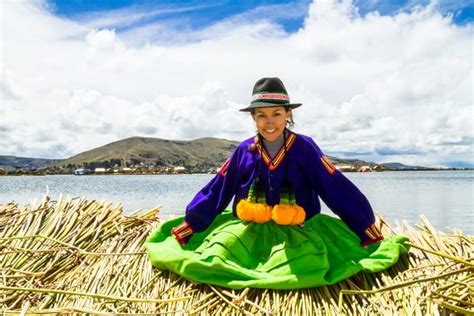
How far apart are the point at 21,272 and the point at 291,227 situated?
4.92 ft

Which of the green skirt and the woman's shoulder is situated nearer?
the green skirt

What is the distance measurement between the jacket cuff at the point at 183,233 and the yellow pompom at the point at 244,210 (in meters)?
0.33

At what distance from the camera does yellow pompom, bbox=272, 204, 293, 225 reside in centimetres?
288

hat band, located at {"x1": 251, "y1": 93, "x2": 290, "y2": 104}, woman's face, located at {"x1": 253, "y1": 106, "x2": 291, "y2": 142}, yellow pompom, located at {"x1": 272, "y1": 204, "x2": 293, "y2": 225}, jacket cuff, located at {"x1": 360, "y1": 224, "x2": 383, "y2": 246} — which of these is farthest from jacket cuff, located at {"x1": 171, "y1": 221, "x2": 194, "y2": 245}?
jacket cuff, located at {"x1": 360, "y1": 224, "x2": 383, "y2": 246}

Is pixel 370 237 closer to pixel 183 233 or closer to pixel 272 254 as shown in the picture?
pixel 272 254

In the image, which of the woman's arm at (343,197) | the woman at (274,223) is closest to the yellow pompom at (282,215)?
the woman at (274,223)

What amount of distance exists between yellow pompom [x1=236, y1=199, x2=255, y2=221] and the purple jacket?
0.16 meters

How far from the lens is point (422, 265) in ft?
8.84

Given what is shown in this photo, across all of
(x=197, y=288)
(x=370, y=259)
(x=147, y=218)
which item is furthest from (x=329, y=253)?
(x=147, y=218)

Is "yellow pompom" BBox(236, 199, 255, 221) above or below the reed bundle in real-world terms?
above

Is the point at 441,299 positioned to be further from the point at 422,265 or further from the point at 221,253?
the point at 221,253

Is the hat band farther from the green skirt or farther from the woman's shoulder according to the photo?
the green skirt

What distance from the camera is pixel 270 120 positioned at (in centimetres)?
293

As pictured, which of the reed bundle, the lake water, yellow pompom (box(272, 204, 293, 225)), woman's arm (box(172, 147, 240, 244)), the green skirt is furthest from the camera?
the lake water
